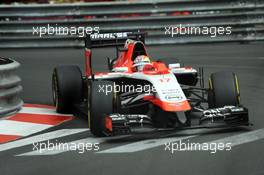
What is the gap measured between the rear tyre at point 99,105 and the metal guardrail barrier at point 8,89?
6.11 ft

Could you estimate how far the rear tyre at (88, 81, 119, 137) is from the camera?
801 cm

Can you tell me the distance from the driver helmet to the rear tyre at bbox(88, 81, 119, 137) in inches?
39.3

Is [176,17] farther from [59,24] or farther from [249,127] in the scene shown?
[249,127]

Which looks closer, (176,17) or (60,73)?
(60,73)

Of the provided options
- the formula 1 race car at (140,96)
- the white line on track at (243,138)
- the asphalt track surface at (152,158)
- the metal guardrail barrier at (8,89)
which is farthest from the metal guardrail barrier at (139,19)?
the white line on track at (243,138)

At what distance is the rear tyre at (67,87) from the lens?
32.0 feet

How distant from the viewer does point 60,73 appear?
977cm

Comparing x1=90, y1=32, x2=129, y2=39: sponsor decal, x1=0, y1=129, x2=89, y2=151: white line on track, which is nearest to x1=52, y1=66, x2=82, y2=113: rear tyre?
x1=90, y1=32, x2=129, y2=39: sponsor decal

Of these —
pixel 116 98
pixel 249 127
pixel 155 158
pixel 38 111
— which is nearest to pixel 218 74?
pixel 249 127

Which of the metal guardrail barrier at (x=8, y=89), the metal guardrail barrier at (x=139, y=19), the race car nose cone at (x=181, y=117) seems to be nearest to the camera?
the race car nose cone at (x=181, y=117)

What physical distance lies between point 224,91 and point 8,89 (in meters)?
2.93

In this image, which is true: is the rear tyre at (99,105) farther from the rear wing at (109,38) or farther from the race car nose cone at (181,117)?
the rear wing at (109,38)

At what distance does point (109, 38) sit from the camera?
10156 mm

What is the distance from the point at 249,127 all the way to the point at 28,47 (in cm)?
1154
